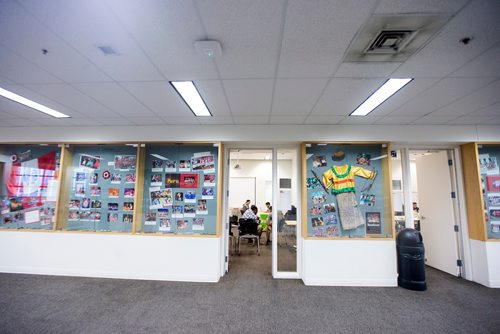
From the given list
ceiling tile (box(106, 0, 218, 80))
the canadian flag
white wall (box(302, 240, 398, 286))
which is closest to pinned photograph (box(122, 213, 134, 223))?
the canadian flag

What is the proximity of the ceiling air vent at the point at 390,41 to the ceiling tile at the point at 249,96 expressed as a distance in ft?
3.34

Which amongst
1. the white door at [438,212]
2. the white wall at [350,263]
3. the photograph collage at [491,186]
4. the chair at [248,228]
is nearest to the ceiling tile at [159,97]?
the white wall at [350,263]

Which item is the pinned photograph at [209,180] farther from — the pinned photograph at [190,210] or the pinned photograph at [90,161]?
the pinned photograph at [90,161]

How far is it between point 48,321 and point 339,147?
469 cm

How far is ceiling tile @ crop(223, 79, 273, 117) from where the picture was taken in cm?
248

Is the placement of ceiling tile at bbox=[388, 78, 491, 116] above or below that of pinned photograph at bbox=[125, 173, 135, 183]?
above

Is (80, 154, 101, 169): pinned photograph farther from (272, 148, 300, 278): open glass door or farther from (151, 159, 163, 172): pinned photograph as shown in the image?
(272, 148, 300, 278): open glass door

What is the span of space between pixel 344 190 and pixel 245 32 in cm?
310

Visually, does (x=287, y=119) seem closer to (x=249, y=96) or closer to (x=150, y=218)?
(x=249, y=96)

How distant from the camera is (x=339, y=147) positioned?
12.8ft

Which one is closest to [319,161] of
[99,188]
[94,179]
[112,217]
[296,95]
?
[296,95]

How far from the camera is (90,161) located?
4145 mm

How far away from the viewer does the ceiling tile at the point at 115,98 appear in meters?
2.60

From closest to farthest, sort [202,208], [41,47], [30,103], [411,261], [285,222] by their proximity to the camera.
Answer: [41,47]
[30,103]
[411,261]
[202,208]
[285,222]
